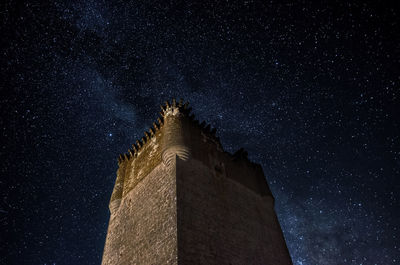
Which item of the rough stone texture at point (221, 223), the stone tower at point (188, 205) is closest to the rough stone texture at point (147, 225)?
the stone tower at point (188, 205)

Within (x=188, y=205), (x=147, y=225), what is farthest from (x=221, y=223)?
(x=147, y=225)

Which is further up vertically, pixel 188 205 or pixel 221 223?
pixel 188 205

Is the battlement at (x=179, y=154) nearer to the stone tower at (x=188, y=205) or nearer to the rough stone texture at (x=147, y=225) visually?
the stone tower at (x=188, y=205)

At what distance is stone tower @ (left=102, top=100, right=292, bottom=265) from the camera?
8.84 meters

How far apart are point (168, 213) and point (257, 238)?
4.76 m

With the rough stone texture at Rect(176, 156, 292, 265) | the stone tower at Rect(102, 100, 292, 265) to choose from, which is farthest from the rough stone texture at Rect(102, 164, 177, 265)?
the rough stone texture at Rect(176, 156, 292, 265)

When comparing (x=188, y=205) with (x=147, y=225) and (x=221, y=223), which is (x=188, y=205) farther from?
(x=147, y=225)

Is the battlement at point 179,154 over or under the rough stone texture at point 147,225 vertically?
over

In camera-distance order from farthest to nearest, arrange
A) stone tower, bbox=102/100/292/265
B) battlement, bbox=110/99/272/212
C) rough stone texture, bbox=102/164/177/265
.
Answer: battlement, bbox=110/99/272/212, stone tower, bbox=102/100/292/265, rough stone texture, bbox=102/164/177/265

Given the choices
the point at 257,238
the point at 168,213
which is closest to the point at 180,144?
the point at 168,213

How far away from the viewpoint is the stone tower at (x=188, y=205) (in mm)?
8836

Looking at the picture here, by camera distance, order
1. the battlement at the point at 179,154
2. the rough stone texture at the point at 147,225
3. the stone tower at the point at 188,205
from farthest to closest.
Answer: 1. the battlement at the point at 179,154
2. the stone tower at the point at 188,205
3. the rough stone texture at the point at 147,225

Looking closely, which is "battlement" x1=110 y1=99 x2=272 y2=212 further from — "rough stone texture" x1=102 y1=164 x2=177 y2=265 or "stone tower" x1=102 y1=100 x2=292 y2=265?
"rough stone texture" x1=102 y1=164 x2=177 y2=265

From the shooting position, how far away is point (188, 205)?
9.50 metres
